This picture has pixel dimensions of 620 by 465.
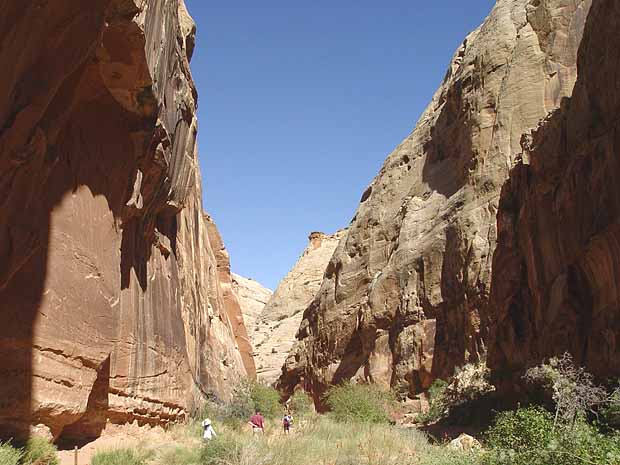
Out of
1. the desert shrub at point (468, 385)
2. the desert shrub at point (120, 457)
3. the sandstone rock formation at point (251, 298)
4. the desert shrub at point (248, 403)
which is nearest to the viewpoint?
the desert shrub at point (120, 457)

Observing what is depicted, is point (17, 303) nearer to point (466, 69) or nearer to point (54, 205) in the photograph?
point (54, 205)

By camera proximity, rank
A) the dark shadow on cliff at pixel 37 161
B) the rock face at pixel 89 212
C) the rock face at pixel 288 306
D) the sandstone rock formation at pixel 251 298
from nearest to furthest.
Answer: the dark shadow on cliff at pixel 37 161 < the rock face at pixel 89 212 < the rock face at pixel 288 306 < the sandstone rock formation at pixel 251 298

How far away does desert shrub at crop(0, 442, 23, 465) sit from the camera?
8.50 meters

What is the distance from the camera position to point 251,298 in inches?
3905

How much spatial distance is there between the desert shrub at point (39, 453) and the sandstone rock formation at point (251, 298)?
64.8 meters

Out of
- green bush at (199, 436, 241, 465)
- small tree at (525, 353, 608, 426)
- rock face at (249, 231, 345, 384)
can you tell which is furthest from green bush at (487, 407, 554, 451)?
rock face at (249, 231, 345, 384)

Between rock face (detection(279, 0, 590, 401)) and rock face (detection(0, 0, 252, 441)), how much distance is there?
594 inches

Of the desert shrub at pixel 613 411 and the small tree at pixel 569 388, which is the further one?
the small tree at pixel 569 388

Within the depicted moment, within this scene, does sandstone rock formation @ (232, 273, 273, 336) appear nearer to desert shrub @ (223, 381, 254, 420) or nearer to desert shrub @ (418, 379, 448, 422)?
desert shrub @ (418, 379, 448, 422)

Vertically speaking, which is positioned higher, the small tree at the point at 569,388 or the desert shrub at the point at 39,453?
the small tree at the point at 569,388

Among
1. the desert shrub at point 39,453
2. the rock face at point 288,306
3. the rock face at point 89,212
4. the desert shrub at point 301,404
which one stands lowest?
the desert shrub at point 39,453

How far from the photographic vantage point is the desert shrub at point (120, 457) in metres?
11.3

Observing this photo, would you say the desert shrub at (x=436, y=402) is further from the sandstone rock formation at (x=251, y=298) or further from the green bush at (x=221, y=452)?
the sandstone rock formation at (x=251, y=298)

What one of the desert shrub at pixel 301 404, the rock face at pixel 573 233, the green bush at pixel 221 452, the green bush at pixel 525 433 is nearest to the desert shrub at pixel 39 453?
the green bush at pixel 221 452
